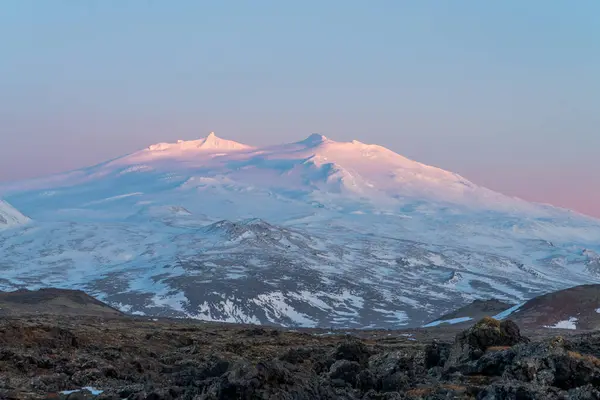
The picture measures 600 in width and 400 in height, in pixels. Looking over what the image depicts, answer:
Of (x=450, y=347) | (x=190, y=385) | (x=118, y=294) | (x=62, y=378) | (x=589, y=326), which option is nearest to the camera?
(x=190, y=385)

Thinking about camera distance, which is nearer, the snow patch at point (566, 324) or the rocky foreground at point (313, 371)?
the rocky foreground at point (313, 371)

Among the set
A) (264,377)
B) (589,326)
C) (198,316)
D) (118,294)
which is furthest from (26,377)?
(118,294)

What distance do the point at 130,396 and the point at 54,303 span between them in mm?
89341

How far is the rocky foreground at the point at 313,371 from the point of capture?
19766 mm

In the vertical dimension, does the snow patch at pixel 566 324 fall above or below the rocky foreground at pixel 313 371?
below

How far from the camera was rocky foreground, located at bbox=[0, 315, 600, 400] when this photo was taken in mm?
19766

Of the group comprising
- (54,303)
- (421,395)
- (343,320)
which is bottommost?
(343,320)

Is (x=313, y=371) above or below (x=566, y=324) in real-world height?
above

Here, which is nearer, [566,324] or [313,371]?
[313,371]

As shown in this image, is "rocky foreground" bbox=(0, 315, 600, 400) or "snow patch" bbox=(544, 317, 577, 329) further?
"snow patch" bbox=(544, 317, 577, 329)

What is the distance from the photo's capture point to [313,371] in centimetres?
2667

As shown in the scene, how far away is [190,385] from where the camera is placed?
22250mm

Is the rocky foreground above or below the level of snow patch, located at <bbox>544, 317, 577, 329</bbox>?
above

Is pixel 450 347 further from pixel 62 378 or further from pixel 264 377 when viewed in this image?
pixel 62 378
